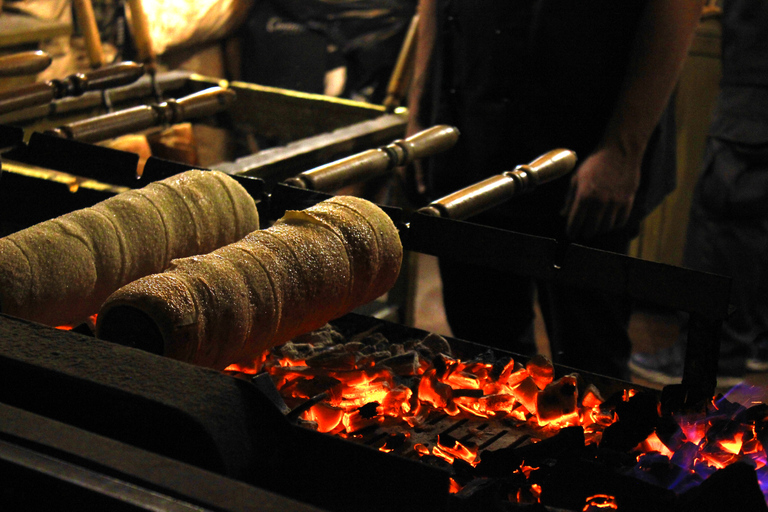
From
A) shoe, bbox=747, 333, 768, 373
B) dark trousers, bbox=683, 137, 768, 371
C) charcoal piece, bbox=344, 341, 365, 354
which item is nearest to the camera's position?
charcoal piece, bbox=344, 341, 365, 354

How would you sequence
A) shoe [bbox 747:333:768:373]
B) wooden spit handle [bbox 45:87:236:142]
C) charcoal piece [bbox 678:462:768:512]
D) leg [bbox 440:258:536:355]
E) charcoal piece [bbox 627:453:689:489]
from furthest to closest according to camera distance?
shoe [bbox 747:333:768:373]
leg [bbox 440:258:536:355]
wooden spit handle [bbox 45:87:236:142]
charcoal piece [bbox 627:453:689:489]
charcoal piece [bbox 678:462:768:512]

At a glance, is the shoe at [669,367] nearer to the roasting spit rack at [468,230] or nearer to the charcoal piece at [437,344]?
the roasting spit rack at [468,230]

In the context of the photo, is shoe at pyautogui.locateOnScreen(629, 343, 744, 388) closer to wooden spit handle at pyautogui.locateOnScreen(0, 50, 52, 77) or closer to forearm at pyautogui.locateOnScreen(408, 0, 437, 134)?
forearm at pyautogui.locateOnScreen(408, 0, 437, 134)

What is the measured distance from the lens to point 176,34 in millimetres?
3539

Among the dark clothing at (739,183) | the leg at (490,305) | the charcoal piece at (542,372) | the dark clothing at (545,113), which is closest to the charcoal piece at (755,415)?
the charcoal piece at (542,372)

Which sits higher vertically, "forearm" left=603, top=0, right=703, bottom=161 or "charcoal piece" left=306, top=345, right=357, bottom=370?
"forearm" left=603, top=0, right=703, bottom=161

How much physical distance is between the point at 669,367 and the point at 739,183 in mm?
663

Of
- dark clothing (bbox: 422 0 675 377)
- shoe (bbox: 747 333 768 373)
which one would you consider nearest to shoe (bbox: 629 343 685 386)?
shoe (bbox: 747 333 768 373)

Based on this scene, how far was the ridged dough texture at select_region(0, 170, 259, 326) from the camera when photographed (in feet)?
3.24

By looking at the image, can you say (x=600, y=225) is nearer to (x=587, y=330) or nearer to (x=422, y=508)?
(x=587, y=330)

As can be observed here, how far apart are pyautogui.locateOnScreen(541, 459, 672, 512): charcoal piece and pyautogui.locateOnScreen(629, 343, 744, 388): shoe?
2.18m

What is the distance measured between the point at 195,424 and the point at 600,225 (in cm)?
114

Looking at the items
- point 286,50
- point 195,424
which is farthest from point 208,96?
point 286,50

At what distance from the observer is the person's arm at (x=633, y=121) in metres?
1.59
